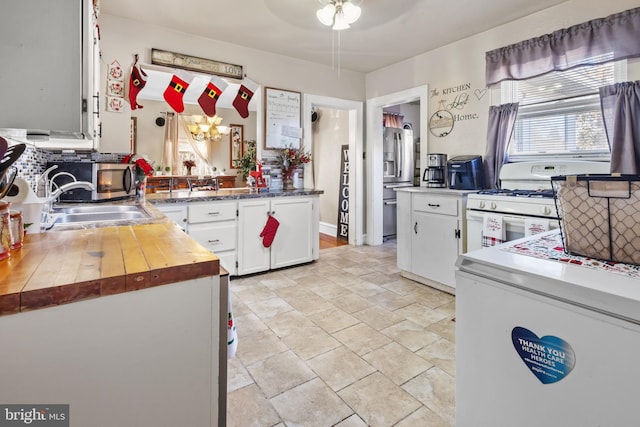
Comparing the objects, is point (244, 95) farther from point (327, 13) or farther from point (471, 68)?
point (471, 68)

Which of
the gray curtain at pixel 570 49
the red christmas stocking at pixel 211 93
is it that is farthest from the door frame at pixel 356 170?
the gray curtain at pixel 570 49

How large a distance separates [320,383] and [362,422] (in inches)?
13.1

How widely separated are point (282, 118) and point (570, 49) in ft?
9.47

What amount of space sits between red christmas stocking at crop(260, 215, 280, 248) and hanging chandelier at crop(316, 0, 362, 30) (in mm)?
1917

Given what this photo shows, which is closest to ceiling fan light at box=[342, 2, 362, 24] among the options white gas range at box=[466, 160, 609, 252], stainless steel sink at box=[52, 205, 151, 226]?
white gas range at box=[466, 160, 609, 252]

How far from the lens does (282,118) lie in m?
4.17

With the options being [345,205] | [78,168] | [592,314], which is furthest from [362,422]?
Answer: [345,205]

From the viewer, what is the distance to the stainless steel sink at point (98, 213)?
82.8 inches

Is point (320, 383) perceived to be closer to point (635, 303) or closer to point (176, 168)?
point (635, 303)

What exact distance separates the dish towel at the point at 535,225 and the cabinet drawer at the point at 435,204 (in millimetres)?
624

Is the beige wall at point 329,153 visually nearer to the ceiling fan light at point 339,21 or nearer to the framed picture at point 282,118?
the framed picture at point 282,118

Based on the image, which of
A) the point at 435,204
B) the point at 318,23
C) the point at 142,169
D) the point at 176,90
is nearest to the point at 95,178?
the point at 142,169

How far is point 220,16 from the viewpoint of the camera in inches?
125

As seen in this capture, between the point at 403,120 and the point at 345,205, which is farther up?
the point at 403,120
